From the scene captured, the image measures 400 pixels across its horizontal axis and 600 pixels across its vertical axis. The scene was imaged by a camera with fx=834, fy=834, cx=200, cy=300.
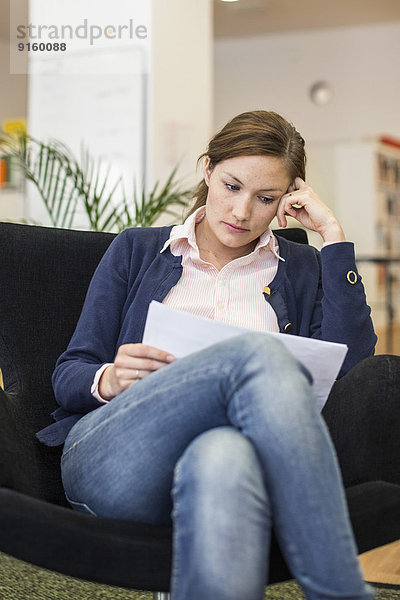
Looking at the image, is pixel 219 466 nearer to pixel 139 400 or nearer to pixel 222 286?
pixel 139 400

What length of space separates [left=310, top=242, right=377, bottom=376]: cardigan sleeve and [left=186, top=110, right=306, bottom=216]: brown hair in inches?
7.9

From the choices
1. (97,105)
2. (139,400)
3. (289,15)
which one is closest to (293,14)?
(289,15)

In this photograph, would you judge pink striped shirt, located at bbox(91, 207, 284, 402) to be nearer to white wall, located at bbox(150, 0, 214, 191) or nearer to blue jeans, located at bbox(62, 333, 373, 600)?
blue jeans, located at bbox(62, 333, 373, 600)

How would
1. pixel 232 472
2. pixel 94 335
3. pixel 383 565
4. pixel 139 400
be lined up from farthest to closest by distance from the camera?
pixel 383 565 → pixel 94 335 → pixel 139 400 → pixel 232 472

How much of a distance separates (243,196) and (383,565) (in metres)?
1.15

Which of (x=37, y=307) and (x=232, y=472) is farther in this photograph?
(x=37, y=307)

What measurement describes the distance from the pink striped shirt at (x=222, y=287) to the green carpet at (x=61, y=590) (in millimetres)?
754

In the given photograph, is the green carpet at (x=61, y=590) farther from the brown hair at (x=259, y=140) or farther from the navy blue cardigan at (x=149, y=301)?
the brown hair at (x=259, y=140)

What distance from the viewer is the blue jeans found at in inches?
39.4

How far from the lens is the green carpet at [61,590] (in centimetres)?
196

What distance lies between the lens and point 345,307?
5.25 feet

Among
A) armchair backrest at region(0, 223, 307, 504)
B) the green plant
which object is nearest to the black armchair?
armchair backrest at region(0, 223, 307, 504)

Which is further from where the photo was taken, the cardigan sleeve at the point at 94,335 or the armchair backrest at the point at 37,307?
the armchair backrest at the point at 37,307

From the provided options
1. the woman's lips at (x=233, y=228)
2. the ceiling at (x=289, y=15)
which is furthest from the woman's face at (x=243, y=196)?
the ceiling at (x=289, y=15)
